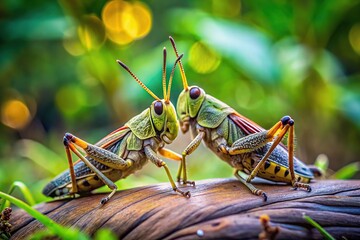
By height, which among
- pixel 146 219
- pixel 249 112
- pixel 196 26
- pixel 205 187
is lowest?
pixel 146 219

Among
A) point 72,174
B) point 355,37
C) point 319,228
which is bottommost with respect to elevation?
point 319,228

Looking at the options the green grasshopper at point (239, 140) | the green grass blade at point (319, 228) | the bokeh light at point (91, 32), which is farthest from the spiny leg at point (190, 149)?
the bokeh light at point (91, 32)

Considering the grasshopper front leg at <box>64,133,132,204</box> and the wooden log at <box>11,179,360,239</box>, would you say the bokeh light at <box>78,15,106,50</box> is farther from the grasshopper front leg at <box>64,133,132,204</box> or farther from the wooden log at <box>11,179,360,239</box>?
the wooden log at <box>11,179,360,239</box>

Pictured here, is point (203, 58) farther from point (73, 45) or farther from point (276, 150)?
point (276, 150)

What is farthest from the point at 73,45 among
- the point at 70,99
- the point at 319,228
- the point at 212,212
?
the point at 319,228

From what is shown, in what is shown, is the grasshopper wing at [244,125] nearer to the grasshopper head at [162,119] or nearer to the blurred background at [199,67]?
the grasshopper head at [162,119]

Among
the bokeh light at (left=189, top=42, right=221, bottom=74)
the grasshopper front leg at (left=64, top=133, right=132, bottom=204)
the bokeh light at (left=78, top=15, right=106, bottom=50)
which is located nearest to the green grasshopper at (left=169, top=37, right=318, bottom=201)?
the grasshopper front leg at (left=64, top=133, right=132, bottom=204)

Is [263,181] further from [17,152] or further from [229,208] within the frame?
[17,152]

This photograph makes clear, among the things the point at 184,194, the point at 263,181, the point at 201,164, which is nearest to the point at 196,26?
the point at 201,164
